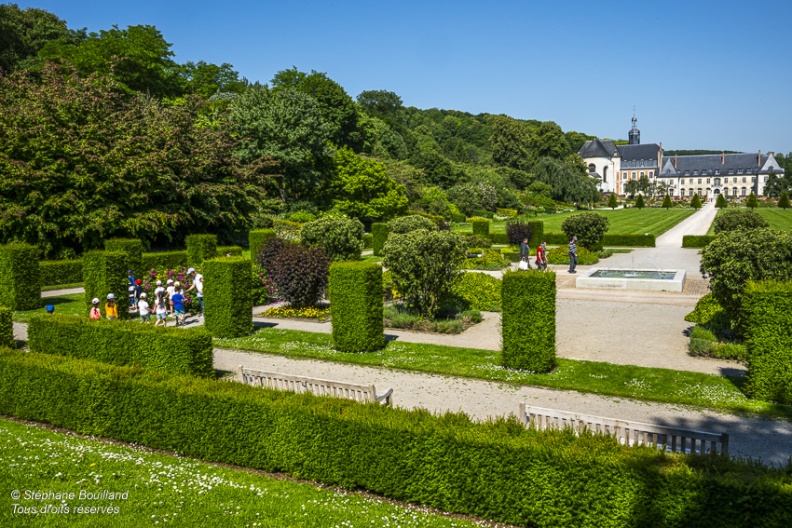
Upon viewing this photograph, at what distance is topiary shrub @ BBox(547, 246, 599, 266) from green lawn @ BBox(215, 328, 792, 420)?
56.3 ft

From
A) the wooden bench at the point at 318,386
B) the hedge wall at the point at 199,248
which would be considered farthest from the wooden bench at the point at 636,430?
the hedge wall at the point at 199,248

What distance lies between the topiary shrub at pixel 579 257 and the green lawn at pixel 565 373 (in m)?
17.2

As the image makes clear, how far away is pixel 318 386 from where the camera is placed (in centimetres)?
903

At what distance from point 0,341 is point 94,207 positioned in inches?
622

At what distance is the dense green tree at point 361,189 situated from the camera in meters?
46.8

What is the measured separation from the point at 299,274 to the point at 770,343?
1179cm

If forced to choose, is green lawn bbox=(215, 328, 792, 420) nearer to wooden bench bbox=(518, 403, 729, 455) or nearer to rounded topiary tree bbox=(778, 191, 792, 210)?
wooden bench bbox=(518, 403, 729, 455)

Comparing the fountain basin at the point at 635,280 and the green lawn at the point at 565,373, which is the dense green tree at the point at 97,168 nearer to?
the green lawn at the point at 565,373

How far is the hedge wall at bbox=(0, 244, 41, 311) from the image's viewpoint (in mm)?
18656

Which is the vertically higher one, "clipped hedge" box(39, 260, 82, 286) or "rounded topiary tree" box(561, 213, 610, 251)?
"rounded topiary tree" box(561, 213, 610, 251)

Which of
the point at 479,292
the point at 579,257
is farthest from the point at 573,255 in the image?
the point at 479,292

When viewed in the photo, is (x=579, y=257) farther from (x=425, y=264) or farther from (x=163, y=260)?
(x=163, y=260)

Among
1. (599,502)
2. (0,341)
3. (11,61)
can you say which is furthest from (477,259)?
(11,61)

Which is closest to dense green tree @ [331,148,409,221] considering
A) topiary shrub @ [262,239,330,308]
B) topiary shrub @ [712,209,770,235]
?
topiary shrub @ [712,209,770,235]
